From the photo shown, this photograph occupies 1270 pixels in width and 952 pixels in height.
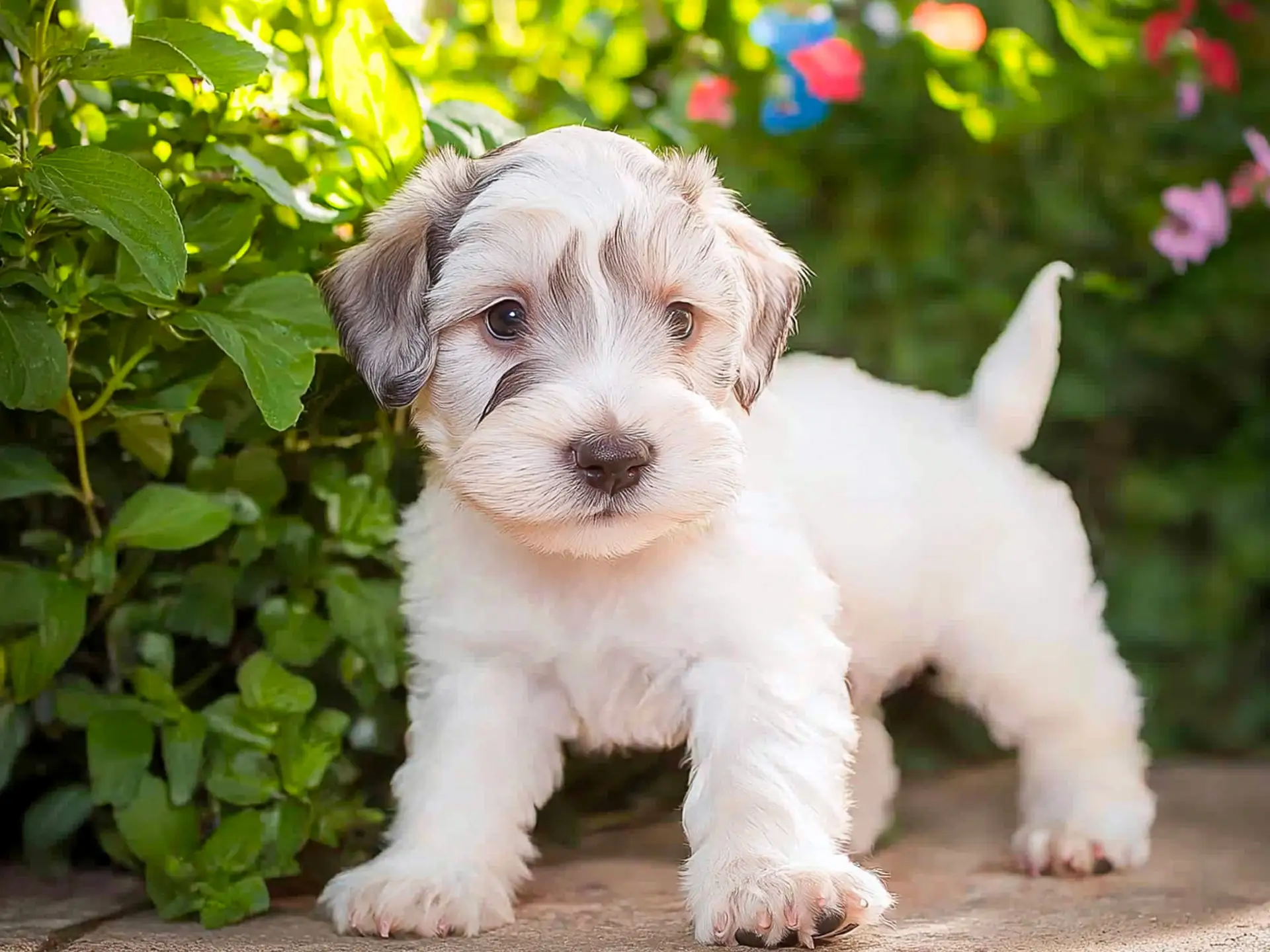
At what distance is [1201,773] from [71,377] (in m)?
4.03

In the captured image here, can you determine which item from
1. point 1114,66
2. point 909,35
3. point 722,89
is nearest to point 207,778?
point 722,89

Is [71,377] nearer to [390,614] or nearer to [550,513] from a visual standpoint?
[390,614]

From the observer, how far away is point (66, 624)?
334 centimetres

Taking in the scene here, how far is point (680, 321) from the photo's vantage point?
3.30m

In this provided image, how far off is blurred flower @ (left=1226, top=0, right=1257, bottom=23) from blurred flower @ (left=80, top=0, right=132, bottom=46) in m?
4.27

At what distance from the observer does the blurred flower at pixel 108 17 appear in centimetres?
A: 400

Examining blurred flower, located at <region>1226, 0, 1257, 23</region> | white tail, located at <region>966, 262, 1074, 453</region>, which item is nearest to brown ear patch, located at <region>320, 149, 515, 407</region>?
white tail, located at <region>966, 262, 1074, 453</region>

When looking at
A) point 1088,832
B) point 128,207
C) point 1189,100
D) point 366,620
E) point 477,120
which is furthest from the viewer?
point 1189,100

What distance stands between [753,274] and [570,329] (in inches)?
21.5

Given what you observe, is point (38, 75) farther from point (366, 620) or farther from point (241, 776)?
point (241, 776)

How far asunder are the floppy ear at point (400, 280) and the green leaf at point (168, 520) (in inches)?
19.7

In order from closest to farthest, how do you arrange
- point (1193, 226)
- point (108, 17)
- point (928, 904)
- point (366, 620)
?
1. point (928, 904)
2. point (366, 620)
3. point (108, 17)
4. point (1193, 226)

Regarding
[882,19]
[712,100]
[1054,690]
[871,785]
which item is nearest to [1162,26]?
[882,19]

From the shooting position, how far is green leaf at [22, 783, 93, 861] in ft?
11.9
